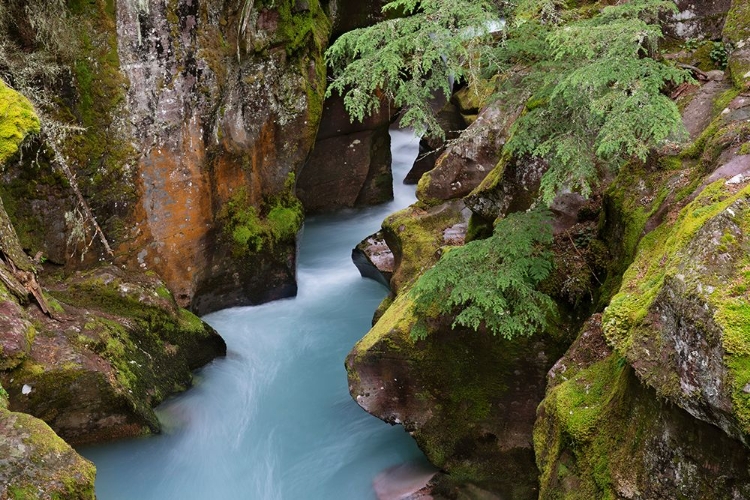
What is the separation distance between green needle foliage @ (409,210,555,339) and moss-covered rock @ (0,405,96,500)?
11.2 feet

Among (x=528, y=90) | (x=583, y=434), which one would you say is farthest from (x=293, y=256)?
(x=583, y=434)

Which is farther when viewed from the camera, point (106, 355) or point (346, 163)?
point (346, 163)

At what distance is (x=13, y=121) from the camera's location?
7.34 metres

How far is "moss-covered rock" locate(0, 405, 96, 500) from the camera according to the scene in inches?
190

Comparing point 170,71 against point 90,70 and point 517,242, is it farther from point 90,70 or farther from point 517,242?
point 517,242

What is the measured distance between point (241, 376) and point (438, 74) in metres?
6.79

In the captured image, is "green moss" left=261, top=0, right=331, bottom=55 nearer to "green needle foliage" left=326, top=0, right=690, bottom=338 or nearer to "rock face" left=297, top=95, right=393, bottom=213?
"rock face" left=297, top=95, right=393, bottom=213

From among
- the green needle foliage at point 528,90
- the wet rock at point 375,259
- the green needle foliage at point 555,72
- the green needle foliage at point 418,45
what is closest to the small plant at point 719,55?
the green needle foliage at point 528,90

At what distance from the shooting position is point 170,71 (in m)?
9.87

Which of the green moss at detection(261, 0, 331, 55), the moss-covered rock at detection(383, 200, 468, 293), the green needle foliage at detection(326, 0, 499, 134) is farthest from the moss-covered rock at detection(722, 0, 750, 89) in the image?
the green moss at detection(261, 0, 331, 55)

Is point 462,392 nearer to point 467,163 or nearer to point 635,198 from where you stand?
point 635,198

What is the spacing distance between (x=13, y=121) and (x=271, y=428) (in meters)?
5.43

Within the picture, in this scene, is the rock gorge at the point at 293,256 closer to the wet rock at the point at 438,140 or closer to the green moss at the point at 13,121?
the green moss at the point at 13,121

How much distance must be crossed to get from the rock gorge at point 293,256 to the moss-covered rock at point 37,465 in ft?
0.06
